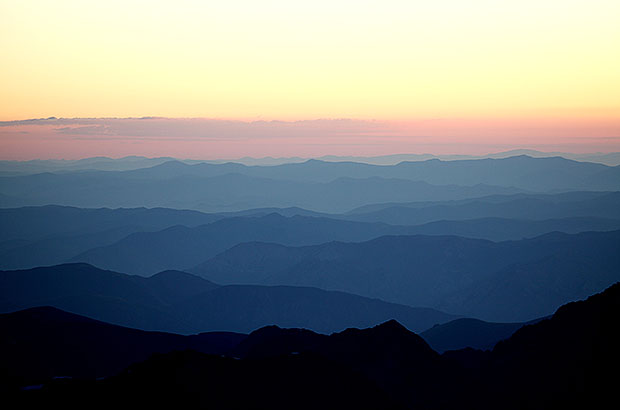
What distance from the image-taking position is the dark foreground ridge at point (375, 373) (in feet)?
137

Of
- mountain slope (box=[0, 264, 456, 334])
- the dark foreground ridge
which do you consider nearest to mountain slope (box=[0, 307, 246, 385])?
the dark foreground ridge

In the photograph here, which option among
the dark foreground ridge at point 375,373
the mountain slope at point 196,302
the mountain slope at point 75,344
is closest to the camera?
the dark foreground ridge at point 375,373

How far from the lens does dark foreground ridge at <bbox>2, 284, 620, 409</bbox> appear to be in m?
A: 41.9

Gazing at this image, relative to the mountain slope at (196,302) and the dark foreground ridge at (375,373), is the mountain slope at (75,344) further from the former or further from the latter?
the mountain slope at (196,302)

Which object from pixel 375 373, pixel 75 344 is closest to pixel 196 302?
pixel 75 344

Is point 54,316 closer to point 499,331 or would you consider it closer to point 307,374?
point 307,374

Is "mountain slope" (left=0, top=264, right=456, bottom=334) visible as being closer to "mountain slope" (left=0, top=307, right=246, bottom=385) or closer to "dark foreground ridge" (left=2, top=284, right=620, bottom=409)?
"mountain slope" (left=0, top=307, right=246, bottom=385)

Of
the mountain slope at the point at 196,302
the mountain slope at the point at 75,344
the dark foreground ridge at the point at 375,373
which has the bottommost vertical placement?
the mountain slope at the point at 196,302

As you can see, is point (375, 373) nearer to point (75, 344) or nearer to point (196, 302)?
point (75, 344)

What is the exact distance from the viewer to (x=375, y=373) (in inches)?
2302

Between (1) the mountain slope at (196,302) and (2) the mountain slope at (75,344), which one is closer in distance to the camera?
(2) the mountain slope at (75,344)

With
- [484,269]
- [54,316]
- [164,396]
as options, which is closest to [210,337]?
[54,316]

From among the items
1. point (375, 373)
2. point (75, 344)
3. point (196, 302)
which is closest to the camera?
point (375, 373)

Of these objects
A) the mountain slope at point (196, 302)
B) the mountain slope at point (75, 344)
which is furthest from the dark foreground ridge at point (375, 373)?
the mountain slope at point (196, 302)
